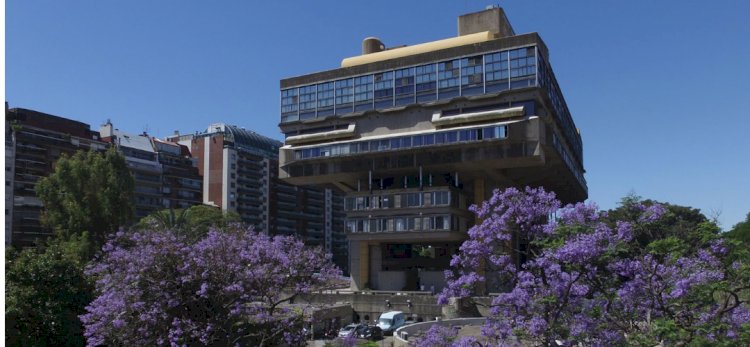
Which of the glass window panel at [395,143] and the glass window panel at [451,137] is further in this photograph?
the glass window panel at [395,143]

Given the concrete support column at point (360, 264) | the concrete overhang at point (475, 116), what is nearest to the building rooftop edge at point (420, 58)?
the concrete overhang at point (475, 116)

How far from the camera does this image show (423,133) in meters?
61.9

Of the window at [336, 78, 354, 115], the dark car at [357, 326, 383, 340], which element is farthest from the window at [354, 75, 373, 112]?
the dark car at [357, 326, 383, 340]

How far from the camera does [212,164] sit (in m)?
115

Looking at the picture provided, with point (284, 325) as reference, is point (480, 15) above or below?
above

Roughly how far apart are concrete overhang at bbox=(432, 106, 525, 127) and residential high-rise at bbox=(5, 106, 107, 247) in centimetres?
5269

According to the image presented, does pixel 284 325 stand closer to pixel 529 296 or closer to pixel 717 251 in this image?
pixel 529 296

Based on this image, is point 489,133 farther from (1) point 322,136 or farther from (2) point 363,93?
(1) point 322,136

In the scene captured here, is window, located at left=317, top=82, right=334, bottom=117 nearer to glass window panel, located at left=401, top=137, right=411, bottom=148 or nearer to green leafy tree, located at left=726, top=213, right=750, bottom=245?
glass window panel, located at left=401, top=137, right=411, bottom=148

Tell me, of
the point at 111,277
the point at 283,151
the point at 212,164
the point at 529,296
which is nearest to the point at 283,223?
the point at 212,164

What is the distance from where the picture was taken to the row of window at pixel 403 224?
203ft

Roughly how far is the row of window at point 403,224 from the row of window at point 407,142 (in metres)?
7.13

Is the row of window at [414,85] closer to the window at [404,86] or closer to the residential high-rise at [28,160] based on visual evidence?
the window at [404,86]

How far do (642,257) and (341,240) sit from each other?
442 ft
